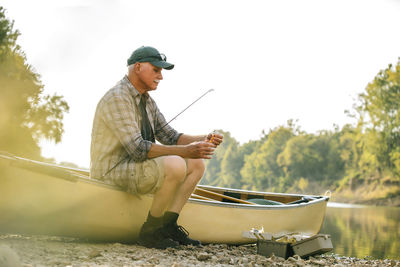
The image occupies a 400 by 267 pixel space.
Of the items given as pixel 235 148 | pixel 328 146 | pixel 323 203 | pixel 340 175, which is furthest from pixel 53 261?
pixel 235 148

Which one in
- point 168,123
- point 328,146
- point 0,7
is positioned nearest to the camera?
point 168,123

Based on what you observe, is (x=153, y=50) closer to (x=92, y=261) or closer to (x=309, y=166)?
(x=92, y=261)

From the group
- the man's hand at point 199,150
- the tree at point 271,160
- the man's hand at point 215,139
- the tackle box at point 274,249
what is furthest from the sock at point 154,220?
the tree at point 271,160

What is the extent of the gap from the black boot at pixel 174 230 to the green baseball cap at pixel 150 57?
1328mm

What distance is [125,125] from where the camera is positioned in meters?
3.92

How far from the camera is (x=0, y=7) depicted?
1595cm

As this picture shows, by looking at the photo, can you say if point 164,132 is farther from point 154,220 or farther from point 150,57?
point 154,220

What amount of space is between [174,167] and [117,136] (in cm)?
55

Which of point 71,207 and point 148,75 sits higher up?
point 148,75

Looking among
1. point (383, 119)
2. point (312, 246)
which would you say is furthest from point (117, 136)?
point (383, 119)

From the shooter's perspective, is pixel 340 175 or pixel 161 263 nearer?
pixel 161 263

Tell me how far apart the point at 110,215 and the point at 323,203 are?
3745 millimetres

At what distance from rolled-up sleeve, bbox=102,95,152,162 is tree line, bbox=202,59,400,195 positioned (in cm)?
3936

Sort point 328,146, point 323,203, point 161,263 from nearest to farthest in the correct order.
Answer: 1. point 161,263
2. point 323,203
3. point 328,146
